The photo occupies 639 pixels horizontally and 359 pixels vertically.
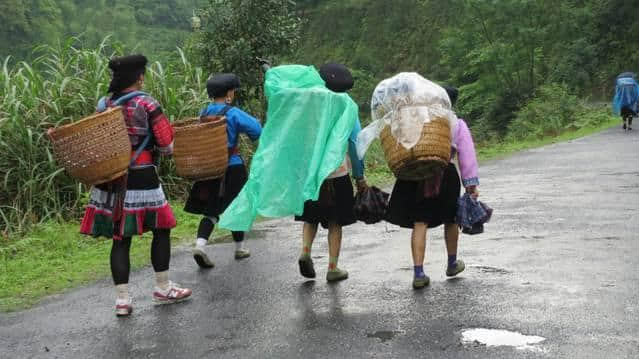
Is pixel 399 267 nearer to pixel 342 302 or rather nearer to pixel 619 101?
pixel 342 302

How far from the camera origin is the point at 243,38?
529 inches

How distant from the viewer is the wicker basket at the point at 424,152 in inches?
211

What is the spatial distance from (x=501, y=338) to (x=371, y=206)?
1756 millimetres

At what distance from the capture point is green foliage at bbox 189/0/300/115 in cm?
1346

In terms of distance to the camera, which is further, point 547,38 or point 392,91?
point 547,38

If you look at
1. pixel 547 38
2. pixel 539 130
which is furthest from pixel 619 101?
pixel 547 38

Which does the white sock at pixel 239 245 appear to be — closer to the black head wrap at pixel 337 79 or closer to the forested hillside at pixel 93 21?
the black head wrap at pixel 337 79

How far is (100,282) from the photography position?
6.97 metres

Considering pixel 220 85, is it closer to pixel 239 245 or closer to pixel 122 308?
pixel 239 245

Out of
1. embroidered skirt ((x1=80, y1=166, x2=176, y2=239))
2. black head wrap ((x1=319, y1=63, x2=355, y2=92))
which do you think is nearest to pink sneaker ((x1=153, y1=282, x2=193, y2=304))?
embroidered skirt ((x1=80, y1=166, x2=176, y2=239))

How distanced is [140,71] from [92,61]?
19.7 feet

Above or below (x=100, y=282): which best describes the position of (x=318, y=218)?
above

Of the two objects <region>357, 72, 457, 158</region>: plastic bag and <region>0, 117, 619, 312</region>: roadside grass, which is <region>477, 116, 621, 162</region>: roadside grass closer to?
<region>0, 117, 619, 312</region>: roadside grass

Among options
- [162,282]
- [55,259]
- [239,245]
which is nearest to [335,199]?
[162,282]
